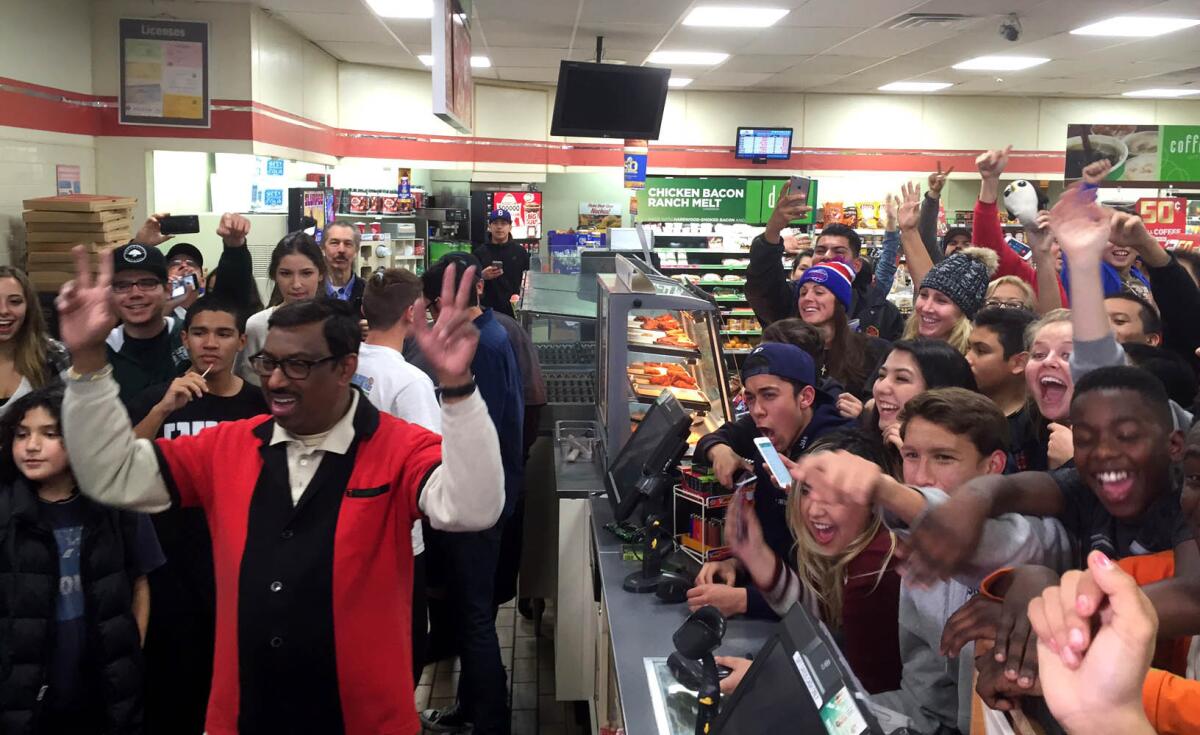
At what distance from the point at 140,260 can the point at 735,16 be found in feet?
21.6

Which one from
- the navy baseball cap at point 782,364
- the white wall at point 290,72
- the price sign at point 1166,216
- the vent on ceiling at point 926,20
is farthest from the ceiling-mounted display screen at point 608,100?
the navy baseball cap at point 782,364

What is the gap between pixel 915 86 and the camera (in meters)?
13.7

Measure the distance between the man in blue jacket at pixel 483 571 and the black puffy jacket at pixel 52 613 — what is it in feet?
3.95

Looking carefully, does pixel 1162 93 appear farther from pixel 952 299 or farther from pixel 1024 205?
pixel 1024 205

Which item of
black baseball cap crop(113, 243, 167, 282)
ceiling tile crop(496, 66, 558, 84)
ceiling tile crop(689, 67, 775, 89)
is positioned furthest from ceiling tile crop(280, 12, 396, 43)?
black baseball cap crop(113, 243, 167, 282)

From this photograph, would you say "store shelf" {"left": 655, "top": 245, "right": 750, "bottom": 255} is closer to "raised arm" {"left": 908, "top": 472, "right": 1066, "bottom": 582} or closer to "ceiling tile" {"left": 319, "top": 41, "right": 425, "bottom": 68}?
"ceiling tile" {"left": 319, "top": 41, "right": 425, "bottom": 68}

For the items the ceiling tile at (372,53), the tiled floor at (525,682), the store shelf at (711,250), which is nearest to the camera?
the tiled floor at (525,682)

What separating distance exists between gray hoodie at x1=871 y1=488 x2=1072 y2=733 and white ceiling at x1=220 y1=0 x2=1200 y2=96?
7024 mm

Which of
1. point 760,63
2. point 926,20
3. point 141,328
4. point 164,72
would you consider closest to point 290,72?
point 164,72

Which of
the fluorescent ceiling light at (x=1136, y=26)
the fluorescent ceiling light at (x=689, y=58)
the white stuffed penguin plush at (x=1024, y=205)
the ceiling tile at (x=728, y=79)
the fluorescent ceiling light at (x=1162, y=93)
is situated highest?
the fluorescent ceiling light at (x=1162, y=93)

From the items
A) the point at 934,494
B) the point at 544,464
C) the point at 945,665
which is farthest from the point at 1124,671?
the point at 544,464

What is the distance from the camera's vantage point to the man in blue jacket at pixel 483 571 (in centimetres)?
368

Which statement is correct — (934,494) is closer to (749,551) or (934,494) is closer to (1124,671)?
(1124,671)

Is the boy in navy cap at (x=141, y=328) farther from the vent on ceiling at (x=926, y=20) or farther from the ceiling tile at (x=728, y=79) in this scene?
the ceiling tile at (x=728, y=79)
